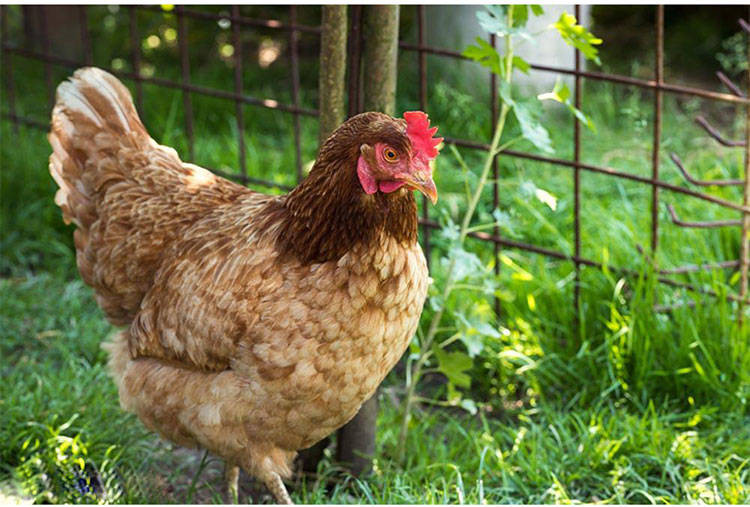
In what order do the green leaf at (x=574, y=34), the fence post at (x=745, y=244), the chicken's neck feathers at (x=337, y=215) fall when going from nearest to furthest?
the chicken's neck feathers at (x=337, y=215) → the green leaf at (x=574, y=34) → the fence post at (x=745, y=244)

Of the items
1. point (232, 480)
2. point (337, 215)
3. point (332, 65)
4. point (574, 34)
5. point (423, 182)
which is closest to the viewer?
point (423, 182)

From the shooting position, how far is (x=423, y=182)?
2.52 m

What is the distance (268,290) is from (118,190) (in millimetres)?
828

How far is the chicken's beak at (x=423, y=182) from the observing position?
8.27ft

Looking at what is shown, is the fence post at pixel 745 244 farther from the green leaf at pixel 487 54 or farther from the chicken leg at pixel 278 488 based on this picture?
the chicken leg at pixel 278 488

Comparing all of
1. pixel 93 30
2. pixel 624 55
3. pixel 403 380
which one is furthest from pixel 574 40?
pixel 93 30

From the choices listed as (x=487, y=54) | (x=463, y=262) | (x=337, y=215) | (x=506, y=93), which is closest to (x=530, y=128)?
(x=506, y=93)

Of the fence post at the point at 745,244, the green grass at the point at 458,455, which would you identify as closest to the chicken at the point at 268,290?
the green grass at the point at 458,455

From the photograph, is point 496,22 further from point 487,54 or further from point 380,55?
point 380,55

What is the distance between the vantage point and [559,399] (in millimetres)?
3855

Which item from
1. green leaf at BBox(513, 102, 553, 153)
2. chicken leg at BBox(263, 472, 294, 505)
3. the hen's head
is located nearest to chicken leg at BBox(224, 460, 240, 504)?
chicken leg at BBox(263, 472, 294, 505)

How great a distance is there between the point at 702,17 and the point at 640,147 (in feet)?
9.05

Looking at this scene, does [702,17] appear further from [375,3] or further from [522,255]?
[375,3]

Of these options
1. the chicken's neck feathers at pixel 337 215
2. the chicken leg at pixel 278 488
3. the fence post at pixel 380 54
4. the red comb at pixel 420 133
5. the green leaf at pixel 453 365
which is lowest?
the chicken leg at pixel 278 488
